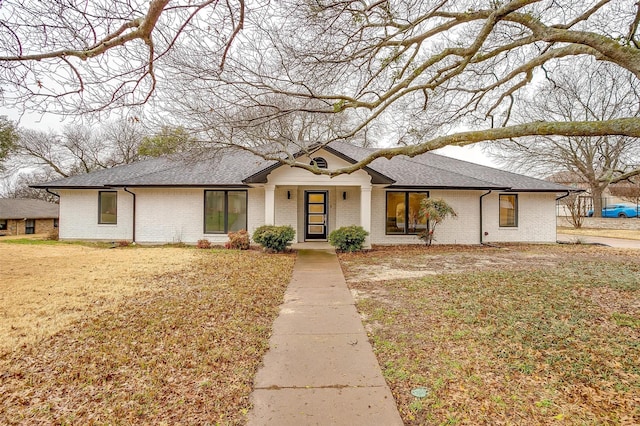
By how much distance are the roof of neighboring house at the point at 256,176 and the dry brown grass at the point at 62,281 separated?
11.0 feet

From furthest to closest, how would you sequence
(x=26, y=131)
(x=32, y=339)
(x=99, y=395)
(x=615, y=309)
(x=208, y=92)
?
(x=26, y=131)
(x=208, y=92)
(x=615, y=309)
(x=32, y=339)
(x=99, y=395)

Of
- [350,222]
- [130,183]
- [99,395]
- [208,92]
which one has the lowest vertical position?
[99,395]

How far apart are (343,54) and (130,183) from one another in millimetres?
10860

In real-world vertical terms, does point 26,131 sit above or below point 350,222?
above

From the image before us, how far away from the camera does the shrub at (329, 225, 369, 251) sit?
1145 centimetres

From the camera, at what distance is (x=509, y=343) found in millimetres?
3961

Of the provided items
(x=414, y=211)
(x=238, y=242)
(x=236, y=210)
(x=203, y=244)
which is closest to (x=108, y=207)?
(x=203, y=244)

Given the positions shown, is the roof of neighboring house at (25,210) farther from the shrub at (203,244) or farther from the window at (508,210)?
the window at (508,210)

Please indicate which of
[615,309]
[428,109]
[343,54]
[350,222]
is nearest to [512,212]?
[350,222]

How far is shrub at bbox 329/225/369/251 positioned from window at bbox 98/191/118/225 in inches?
397

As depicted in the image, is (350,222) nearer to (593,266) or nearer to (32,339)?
(593,266)

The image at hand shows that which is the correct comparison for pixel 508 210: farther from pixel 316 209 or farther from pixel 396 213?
pixel 316 209

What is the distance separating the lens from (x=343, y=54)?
680 centimetres

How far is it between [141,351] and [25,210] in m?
28.5
